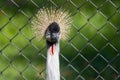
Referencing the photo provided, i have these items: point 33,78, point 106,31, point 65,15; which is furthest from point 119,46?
point 65,15

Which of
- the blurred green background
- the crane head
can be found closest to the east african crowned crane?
the crane head

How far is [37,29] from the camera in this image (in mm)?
2799

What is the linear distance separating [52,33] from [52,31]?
0.01 meters

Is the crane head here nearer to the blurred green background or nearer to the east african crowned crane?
the east african crowned crane

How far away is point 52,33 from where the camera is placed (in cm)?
261

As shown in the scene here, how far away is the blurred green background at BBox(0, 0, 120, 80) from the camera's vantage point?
11.6 ft

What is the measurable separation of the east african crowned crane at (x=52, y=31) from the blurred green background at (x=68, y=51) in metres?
0.58

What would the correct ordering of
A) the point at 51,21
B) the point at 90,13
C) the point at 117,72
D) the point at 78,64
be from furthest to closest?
the point at 90,13, the point at 78,64, the point at 117,72, the point at 51,21

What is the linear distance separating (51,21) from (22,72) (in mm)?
889

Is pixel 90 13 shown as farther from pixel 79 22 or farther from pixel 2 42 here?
pixel 2 42

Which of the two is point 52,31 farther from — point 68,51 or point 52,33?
point 68,51

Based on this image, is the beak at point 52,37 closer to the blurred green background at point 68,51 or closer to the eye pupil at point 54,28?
the eye pupil at point 54,28

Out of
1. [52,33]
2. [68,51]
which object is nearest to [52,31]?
[52,33]

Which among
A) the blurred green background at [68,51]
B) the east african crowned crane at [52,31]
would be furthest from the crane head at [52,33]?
the blurred green background at [68,51]
